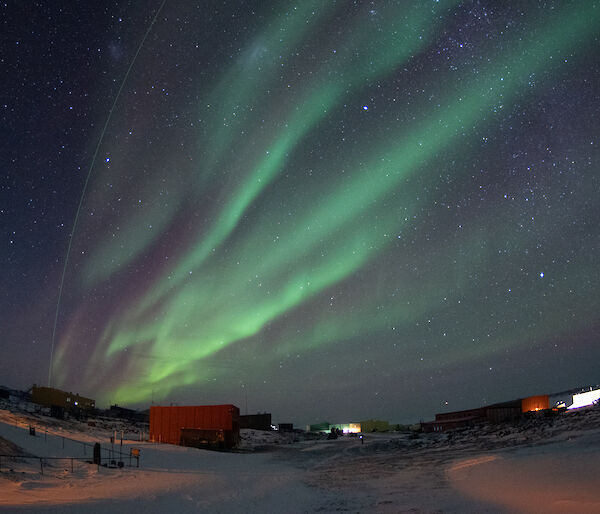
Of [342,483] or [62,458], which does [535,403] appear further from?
[62,458]

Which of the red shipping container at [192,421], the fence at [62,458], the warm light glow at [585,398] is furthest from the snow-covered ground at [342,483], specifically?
the warm light glow at [585,398]

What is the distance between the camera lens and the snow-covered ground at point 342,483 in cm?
1280

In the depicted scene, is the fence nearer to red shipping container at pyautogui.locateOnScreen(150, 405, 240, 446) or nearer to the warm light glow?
red shipping container at pyautogui.locateOnScreen(150, 405, 240, 446)

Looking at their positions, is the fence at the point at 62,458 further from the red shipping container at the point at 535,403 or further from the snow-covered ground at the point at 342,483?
the red shipping container at the point at 535,403

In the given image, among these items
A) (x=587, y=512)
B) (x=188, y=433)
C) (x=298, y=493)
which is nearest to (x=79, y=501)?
(x=298, y=493)

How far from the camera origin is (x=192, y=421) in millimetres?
43781

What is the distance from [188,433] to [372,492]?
31.1m

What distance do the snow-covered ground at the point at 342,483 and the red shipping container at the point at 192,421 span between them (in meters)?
15.3

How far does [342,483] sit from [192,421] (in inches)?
1116

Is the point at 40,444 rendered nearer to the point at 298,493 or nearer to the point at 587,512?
the point at 298,493

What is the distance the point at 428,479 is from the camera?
699 inches

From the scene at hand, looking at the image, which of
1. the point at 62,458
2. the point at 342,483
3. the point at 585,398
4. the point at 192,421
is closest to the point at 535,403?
the point at 585,398

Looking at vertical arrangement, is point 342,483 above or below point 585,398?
below

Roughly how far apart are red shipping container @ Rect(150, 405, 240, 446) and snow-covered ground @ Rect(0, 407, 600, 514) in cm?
1531
